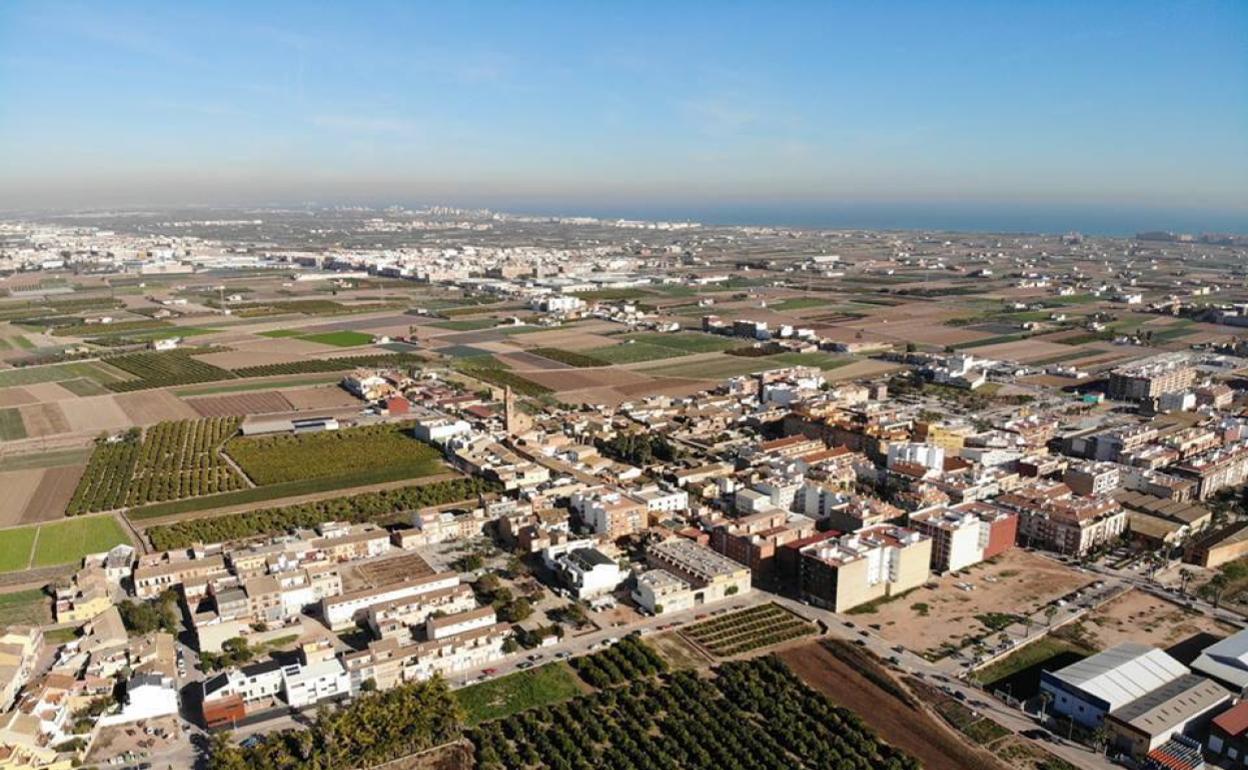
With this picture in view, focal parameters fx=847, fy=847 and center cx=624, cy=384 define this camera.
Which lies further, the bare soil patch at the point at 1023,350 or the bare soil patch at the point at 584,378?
the bare soil patch at the point at 1023,350

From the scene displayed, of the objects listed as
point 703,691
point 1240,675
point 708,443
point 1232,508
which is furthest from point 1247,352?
point 703,691

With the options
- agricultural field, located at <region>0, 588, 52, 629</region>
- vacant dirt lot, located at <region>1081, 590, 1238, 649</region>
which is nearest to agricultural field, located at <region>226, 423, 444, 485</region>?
agricultural field, located at <region>0, 588, 52, 629</region>

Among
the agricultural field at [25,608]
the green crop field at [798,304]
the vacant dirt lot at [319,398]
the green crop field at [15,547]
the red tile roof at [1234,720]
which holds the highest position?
the green crop field at [798,304]

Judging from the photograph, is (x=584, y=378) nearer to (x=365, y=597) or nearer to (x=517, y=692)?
(x=365, y=597)

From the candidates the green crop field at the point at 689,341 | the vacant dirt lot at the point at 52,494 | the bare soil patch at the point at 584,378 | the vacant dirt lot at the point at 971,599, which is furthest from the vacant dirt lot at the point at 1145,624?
the green crop field at the point at 689,341

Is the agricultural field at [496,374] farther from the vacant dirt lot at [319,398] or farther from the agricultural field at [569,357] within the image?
the vacant dirt lot at [319,398]
